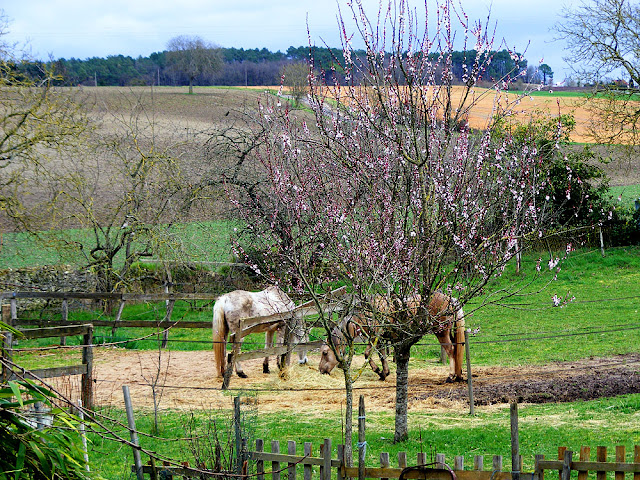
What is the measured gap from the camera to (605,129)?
27.3 metres

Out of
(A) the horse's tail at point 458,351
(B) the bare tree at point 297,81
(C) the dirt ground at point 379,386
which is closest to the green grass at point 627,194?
(B) the bare tree at point 297,81

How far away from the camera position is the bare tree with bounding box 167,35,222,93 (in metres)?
58.6

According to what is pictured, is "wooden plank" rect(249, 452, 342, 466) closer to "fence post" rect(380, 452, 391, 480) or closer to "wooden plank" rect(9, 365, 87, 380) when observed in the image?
"fence post" rect(380, 452, 391, 480)

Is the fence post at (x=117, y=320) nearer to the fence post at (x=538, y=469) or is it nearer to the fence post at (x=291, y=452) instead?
the fence post at (x=291, y=452)

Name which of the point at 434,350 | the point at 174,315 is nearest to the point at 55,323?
the point at 174,315

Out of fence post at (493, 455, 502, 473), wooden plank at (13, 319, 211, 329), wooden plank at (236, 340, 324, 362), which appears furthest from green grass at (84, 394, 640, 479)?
wooden plank at (13, 319, 211, 329)

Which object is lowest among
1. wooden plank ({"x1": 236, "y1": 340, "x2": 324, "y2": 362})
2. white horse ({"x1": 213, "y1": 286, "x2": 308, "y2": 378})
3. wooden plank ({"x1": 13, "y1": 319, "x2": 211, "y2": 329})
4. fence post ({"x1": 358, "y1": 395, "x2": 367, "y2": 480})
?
wooden plank ({"x1": 13, "y1": 319, "x2": 211, "y2": 329})

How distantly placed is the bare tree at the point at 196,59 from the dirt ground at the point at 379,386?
4678 centimetres

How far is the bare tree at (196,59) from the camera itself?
192 ft

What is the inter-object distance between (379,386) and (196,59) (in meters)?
50.3

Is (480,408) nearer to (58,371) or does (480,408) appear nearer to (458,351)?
(458,351)

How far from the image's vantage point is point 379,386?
12469 mm

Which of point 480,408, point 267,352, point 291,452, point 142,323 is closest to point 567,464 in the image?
point 291,452

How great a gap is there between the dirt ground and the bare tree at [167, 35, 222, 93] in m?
46.8
